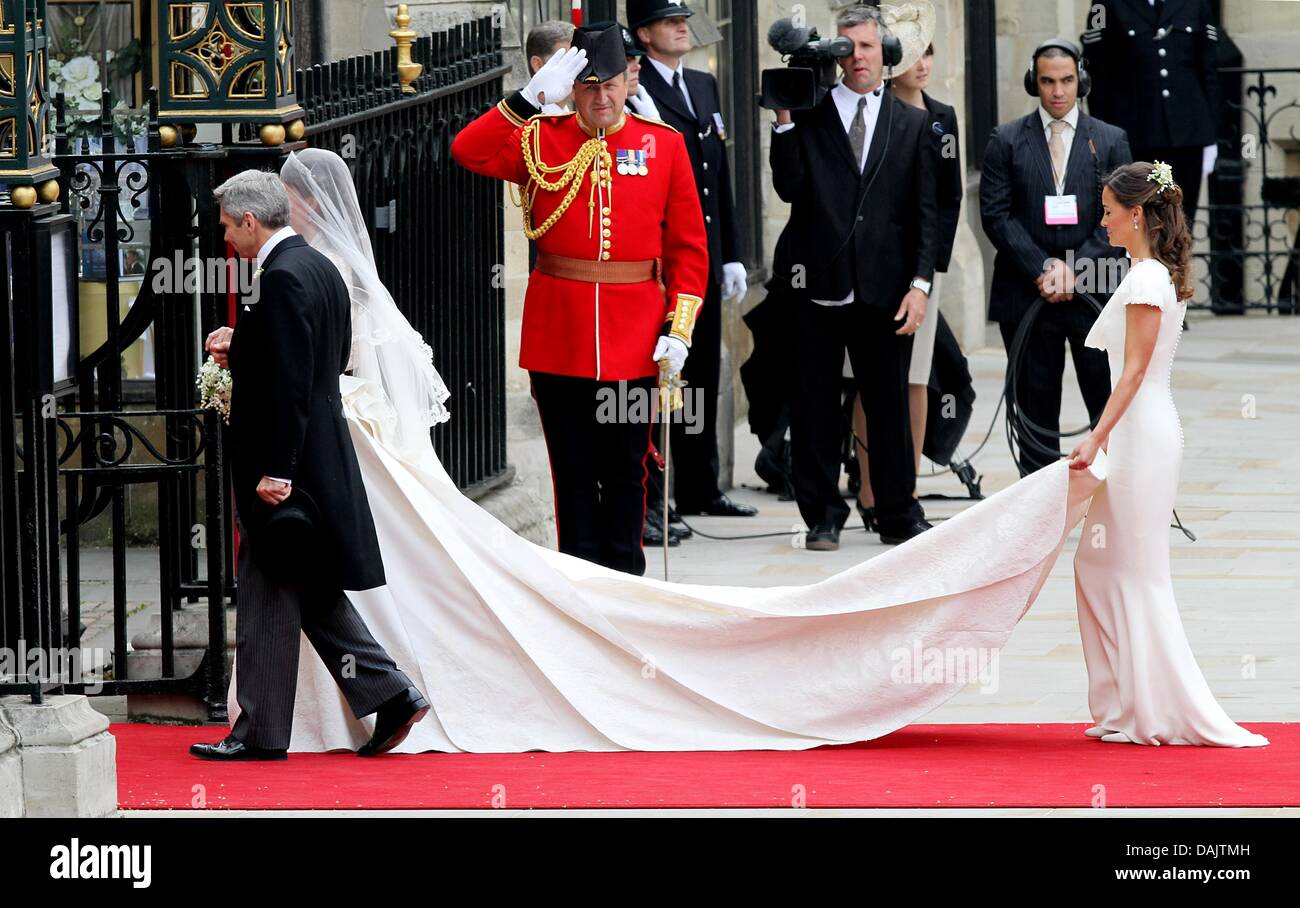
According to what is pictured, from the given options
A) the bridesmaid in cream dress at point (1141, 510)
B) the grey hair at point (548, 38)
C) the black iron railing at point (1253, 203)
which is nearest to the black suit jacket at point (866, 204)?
the grey hair at point (548, 38)

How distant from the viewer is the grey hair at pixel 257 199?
673 centimetres

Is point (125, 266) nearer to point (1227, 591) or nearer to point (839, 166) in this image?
point (839, 166)

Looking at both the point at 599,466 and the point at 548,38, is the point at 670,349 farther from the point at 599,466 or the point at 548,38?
the point at 548,38

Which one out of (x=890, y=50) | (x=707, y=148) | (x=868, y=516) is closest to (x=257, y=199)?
(x=890, y=50)

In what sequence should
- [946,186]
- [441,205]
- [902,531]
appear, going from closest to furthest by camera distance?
[441,205] → [946,186] → [902,531]

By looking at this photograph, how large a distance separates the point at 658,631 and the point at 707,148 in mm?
3819

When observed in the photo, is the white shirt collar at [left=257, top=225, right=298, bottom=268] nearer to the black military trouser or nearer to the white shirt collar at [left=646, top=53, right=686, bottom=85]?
the black military trouser

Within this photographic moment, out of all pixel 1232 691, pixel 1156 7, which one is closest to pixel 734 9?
pixel 1156 7

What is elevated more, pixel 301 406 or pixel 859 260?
pixel 859 260

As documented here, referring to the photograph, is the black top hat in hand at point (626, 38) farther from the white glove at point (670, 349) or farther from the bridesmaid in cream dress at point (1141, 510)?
the bridesmaid in cream dress at point (1141, 510)

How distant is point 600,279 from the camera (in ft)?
27.6

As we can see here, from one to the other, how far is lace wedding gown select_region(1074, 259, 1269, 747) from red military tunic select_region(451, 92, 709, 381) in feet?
5.93

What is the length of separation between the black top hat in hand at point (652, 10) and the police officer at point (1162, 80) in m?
6.47

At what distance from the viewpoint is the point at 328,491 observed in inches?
267
